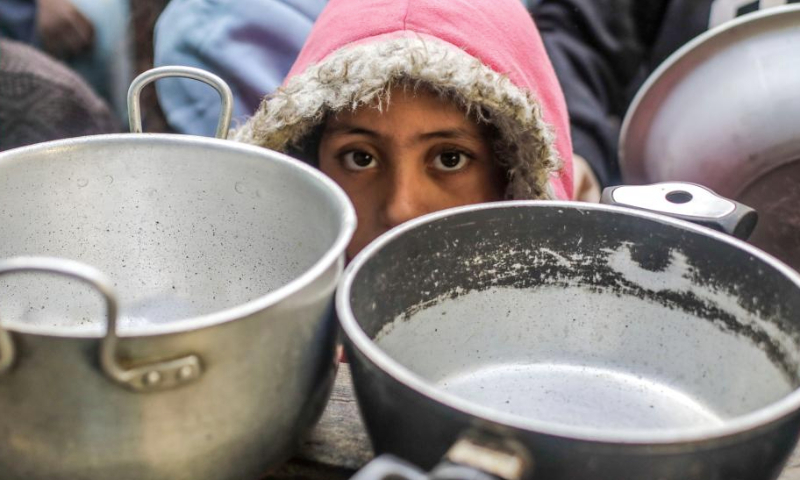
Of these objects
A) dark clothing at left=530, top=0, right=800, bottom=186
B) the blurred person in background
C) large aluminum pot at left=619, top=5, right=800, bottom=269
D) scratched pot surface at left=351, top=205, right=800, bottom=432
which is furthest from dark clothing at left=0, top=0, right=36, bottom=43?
scratched pot surface at left=351, top=205, right=800, bottom=432

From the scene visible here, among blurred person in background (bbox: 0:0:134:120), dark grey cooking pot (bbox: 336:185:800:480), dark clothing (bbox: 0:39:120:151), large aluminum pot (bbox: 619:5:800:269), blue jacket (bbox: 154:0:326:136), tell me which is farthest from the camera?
blurred person in background (bbox: 0:0:134:120)

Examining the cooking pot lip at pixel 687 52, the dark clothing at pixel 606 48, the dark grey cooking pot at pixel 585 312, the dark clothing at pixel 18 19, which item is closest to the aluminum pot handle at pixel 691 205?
the dark grey cooking pot at pixel 585 312

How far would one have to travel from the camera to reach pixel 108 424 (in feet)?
0.99

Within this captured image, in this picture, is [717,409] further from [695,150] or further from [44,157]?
[695,150]

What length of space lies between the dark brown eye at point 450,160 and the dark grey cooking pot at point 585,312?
0.26 m

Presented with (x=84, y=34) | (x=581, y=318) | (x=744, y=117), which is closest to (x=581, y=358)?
(x=581, y=318)

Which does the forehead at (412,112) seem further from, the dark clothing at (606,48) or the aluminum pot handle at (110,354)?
the dark clothing at (606,48)

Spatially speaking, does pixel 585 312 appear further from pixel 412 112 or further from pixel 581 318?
pixel 412 112

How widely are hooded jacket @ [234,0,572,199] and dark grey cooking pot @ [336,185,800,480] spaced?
195mm

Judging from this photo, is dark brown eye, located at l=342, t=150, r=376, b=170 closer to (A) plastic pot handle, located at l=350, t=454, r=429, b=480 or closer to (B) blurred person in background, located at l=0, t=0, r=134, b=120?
(A) plastic pot handle, located at l=350, t=454, r=429, b=480

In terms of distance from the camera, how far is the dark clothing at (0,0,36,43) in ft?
4.98

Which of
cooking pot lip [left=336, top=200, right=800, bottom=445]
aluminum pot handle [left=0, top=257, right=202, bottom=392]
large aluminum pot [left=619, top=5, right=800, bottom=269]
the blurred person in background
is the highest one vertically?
aluminum pot handle [left=0, top=257, right=202, bottom=392]

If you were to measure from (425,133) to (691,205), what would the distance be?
267 mm

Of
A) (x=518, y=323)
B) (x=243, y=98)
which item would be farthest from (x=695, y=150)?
(x=243, y=98)
